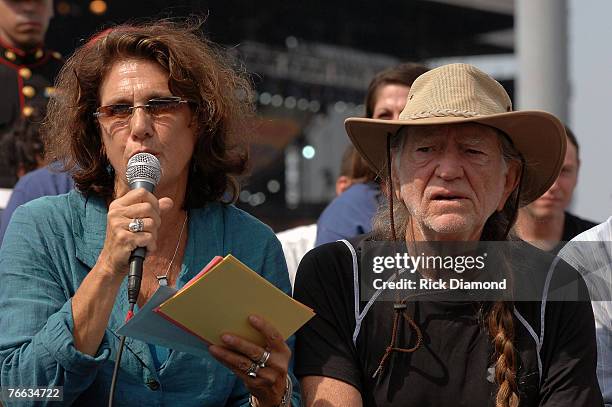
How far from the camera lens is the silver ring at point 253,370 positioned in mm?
2504

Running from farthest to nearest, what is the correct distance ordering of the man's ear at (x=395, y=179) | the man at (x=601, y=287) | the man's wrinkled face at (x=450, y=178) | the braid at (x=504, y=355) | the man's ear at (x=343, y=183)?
1. the man's ear at (x=343, y=183)
2. the man at (x=601, y=287)
3. the man's ear at (x=395, y=179)
4. the man's wrinkled face at (x=450, y=178)
5. the braid at (x=504, y=355)

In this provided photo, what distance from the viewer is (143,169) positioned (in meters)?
2.49

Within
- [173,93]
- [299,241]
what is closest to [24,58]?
[299,241]

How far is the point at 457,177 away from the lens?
2859 mm

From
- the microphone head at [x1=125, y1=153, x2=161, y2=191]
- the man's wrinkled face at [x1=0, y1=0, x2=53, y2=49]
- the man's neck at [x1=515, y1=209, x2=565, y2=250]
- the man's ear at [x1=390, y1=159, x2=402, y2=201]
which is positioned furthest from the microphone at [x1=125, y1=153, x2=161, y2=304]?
the man's neck at [x1=515, y1=209, x2=565, y2=250]

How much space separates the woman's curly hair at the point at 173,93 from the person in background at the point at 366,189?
760 millimetres

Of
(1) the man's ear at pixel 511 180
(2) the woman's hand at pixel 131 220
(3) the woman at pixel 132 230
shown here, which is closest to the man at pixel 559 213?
(1) the man's ear at pixel 511 180

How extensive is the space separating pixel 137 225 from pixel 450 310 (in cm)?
100

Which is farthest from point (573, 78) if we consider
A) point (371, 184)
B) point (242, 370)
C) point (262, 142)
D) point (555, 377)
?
point (242, 370)

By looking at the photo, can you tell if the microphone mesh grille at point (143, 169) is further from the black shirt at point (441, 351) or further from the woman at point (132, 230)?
the black shirt at point (441, 351)

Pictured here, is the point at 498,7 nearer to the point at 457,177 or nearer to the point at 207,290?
the point at 457,177

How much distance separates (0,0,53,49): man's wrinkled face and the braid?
2616mm

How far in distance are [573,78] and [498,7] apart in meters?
2.04

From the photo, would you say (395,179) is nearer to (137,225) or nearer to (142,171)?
(142,171)
